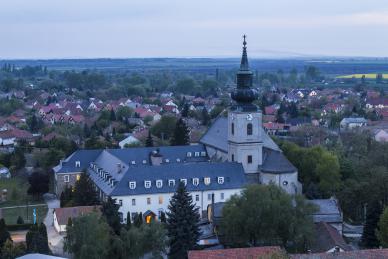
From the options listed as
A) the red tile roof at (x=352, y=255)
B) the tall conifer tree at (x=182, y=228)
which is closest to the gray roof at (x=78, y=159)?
the tall conifer tree at (x=182, y=228)

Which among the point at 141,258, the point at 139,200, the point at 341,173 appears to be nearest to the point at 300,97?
the point at 341,173

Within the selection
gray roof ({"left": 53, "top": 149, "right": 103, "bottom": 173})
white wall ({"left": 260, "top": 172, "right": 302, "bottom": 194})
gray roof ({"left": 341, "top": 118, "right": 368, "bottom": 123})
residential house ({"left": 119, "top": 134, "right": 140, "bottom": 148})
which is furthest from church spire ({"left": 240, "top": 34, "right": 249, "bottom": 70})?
gray roof ({"left": 341, "top": 118, "right": 368, "bottom": 123})

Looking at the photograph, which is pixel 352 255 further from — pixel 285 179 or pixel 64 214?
pixel 64 214

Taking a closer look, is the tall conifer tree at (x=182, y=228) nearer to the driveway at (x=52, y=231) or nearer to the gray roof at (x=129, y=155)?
the driveway at (x=52, y=231)

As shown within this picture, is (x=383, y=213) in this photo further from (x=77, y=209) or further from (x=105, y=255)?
(x=77, y=209)

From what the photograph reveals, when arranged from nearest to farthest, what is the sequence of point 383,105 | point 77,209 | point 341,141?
point 77,209, point 341,141, point 383,105
